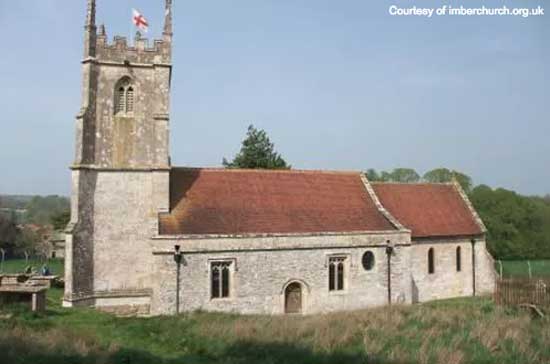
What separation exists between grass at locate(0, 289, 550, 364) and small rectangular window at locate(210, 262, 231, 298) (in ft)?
10.9

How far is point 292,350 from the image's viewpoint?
14.5 m

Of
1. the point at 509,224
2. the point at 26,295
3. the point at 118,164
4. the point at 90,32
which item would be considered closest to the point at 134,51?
the point at 90,32

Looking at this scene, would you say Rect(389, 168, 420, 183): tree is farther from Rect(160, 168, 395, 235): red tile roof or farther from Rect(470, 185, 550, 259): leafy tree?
Rect(160, 168, 395, 235): red tile roof

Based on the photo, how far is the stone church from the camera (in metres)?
23.6

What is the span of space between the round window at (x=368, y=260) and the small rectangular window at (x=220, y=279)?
23.7 ft

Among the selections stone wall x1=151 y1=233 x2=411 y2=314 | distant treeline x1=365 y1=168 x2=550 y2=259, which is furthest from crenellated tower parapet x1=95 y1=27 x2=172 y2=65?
distant treeline x1=365 y1=168 x2=550 y2=259

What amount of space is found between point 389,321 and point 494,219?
46142 mm

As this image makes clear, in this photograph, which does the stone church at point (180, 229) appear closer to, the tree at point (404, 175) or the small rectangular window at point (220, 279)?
the small rectangular window at point (220, 279)

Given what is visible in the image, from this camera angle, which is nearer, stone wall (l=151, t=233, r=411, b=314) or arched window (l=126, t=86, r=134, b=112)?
stone wall (l=151, t=233, r=411, b=314)

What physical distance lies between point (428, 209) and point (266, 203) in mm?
11433

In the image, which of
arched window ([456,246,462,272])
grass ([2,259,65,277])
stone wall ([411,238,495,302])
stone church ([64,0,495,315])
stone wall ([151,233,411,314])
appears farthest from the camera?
Result: grass ([2,259,65,277])

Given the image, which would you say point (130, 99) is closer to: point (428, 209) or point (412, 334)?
point (412, 334)

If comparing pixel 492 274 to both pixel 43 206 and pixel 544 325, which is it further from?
pixel 43 206

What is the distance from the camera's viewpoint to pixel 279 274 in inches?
982
